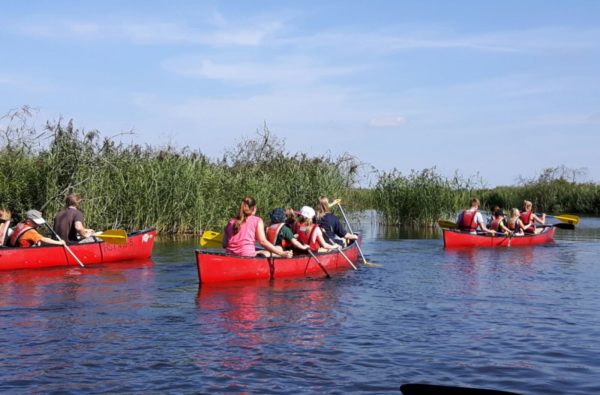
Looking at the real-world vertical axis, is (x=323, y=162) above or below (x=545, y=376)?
above

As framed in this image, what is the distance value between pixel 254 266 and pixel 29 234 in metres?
5.05

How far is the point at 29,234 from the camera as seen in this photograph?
14898 mm

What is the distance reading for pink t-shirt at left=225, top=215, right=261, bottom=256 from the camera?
12.6 metres

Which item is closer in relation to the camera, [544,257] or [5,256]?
[5,256]

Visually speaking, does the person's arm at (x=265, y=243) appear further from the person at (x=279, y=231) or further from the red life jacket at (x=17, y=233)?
the red life jacket at (x=17, y=233)

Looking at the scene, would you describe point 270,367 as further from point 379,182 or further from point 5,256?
point 379,182

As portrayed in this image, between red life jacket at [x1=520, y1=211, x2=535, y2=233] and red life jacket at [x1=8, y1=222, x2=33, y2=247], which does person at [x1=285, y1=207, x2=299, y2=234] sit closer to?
red life jacket at [x1=8, y1=222, x2=33, y2=247]

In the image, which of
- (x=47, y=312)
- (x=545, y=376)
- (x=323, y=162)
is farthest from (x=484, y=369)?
(x=323, y=162)

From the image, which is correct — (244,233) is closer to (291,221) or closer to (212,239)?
(291,221)

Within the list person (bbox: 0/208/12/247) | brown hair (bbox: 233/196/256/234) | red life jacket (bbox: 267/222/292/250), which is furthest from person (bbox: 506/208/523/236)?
person (bbox: 0/208/12/247)

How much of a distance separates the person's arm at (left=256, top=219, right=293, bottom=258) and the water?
57cm

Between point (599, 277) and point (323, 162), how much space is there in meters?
12.9

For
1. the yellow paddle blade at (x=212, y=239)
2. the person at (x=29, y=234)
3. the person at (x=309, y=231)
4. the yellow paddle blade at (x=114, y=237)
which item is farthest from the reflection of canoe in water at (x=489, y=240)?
the person at (x=29, y=234)

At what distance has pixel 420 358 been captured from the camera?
7609 millimetres
